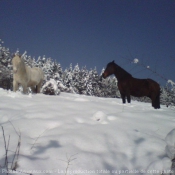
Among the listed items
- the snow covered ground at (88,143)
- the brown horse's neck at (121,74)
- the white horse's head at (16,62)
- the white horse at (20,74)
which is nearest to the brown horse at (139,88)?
the brown horse's neck at (121,74)

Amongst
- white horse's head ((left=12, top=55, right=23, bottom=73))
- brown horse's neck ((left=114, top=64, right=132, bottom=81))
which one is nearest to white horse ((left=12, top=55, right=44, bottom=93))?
white horse's head ((left=12, top=55, right=23, bottom=73))

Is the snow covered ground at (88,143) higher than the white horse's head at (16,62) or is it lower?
lower

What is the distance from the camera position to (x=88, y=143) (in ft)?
6.62

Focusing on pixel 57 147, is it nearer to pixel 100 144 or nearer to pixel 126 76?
pixel 100 144

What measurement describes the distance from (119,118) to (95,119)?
43 cm

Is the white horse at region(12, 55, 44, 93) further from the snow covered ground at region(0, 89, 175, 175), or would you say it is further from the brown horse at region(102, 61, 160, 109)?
the snow covered ground at region(0, 89, 175, 175)

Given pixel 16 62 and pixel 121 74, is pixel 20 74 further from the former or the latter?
pixel 121 74

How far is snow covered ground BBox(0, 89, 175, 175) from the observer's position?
1.62m

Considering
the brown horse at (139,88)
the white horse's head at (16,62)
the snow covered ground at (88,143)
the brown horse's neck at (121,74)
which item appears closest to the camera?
the snow covered ground at (88,143)

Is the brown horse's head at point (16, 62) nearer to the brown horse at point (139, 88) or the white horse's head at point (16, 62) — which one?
the white horse's head at point (16, 62)

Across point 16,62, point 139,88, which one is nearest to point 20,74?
point 16,62

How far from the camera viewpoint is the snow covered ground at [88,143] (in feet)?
5.31

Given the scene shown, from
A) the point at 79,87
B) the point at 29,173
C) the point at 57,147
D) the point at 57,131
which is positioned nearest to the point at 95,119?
the point at 57,131

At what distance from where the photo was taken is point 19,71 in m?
7.45
